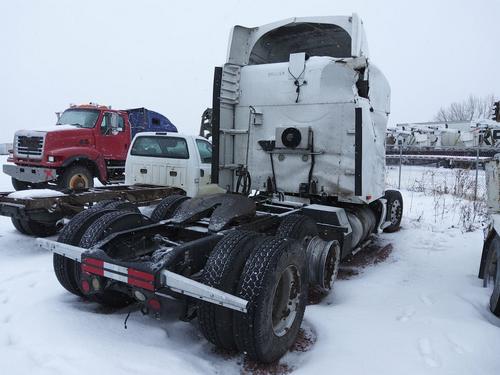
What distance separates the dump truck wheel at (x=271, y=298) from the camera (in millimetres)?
2742

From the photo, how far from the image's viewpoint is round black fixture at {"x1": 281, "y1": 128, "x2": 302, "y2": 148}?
220 inches

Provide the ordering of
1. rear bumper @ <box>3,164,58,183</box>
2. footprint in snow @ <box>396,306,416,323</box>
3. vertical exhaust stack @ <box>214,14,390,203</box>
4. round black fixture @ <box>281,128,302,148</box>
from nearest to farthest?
footprint in snow @ <box>396,306,416,323</box> < vertical exhaust stack @ <box>214,14,390,203</box> < round black fixture @ <box>281,128,302,148</box> < rear bumper @ <box>3,164,58,183</box>

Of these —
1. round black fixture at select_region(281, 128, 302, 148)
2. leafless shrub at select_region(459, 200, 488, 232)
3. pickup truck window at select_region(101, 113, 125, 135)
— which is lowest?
leafless shrub at select_region(459, 200, 488, 232)

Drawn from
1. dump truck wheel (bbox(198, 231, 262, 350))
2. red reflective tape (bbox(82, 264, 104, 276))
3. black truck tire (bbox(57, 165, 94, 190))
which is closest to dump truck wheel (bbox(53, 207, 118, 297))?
red reflective tape (bbox(82, 264, 104, 276))

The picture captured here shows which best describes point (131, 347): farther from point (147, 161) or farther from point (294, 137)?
point (147, 161)

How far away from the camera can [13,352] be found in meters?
2.73

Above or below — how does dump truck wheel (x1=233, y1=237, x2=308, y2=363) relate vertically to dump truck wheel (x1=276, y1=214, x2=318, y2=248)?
below

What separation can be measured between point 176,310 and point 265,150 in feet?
11.3

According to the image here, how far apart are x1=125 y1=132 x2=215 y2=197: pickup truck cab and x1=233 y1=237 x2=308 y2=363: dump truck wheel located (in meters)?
4.75

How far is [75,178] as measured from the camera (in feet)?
32.0

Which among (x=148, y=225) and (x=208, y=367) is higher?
(x=148, y=225)

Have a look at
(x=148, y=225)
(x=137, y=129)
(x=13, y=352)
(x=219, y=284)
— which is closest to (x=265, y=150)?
(x=148, y=225)

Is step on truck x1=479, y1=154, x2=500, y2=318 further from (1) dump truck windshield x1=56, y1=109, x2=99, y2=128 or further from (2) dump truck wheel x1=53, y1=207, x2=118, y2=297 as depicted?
(1) dump truck windshield x1=56, y1=109, x2=99, y2=128

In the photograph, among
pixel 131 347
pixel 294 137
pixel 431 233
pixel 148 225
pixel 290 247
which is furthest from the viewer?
pixel 431 233
